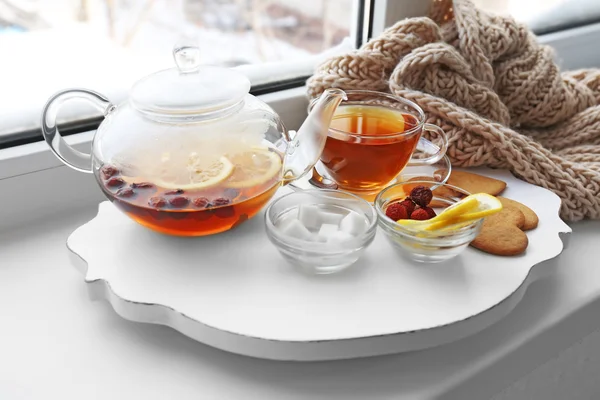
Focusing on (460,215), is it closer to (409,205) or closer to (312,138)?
(409,205)

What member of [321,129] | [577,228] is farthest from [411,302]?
[577,228]

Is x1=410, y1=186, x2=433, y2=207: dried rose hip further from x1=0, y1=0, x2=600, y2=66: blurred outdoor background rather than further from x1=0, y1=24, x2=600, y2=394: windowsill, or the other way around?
x1=0, y1=0, x2=600, y2=66: blurred outdoor background

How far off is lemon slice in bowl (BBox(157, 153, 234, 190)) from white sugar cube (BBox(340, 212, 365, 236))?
0.12m

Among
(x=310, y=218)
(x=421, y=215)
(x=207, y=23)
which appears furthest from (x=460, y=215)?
(x=207, y=23)

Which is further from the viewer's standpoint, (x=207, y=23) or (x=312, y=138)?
(x=207, y=23)

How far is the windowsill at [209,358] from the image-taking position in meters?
0.52

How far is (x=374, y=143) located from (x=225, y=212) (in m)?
0.18

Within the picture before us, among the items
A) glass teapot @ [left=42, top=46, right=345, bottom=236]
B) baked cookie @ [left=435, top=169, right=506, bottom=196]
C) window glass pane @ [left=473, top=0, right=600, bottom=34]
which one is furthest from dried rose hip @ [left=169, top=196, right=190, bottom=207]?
window glass pane @ [left=473, top=0, right=600, bottom=34]

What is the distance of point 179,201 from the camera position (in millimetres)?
568

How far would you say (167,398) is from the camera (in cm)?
51

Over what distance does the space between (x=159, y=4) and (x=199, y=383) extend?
0.55 meters

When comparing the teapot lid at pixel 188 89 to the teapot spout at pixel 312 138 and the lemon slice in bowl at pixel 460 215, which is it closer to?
the teapot spout at pixel 312 138

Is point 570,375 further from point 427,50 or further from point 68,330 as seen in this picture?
point 68,330

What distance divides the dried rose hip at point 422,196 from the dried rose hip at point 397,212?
0.07 feet
